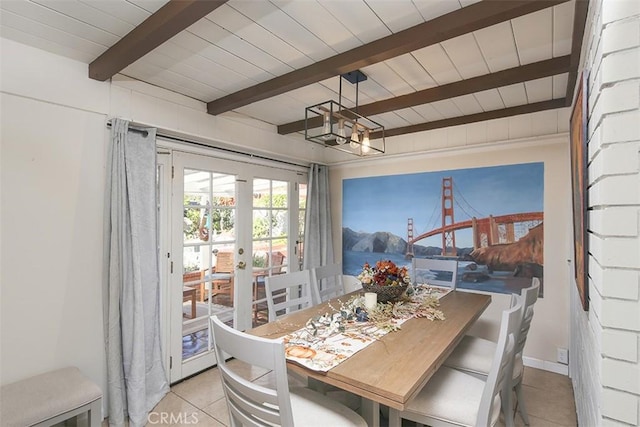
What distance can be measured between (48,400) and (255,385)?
4.28 ft

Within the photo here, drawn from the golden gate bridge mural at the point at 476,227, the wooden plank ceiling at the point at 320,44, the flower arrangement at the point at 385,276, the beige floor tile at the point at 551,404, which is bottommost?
the beige floor tile at the point at 551,404

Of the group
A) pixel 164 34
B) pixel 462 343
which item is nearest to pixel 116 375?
pixel 164 34

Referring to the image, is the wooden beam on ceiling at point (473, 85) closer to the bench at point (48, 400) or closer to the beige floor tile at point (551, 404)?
the beige floor tile at point (551, 404)

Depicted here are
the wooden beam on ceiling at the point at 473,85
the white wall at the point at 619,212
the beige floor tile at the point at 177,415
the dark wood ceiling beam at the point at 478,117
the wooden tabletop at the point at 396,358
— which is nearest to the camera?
the white wall at the point at 619,212

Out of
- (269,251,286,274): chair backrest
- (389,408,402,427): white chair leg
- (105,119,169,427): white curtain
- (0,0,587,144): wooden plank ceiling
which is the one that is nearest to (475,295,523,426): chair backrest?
(389,408,402,427): white chair leg

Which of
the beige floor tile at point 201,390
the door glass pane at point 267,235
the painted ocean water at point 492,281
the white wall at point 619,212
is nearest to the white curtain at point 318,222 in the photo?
the door glass pane at point 267,235

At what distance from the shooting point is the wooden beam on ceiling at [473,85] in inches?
79.7

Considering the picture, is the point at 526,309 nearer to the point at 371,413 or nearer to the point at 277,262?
the point at 371,413

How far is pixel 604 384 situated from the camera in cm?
103

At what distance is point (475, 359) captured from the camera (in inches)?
80.1

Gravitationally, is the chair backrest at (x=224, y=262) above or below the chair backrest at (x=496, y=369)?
above

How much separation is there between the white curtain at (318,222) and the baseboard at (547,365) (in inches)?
91.1

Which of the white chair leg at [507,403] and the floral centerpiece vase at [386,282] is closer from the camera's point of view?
the white chair leg at [507,403]

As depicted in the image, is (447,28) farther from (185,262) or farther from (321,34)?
(185,262)
